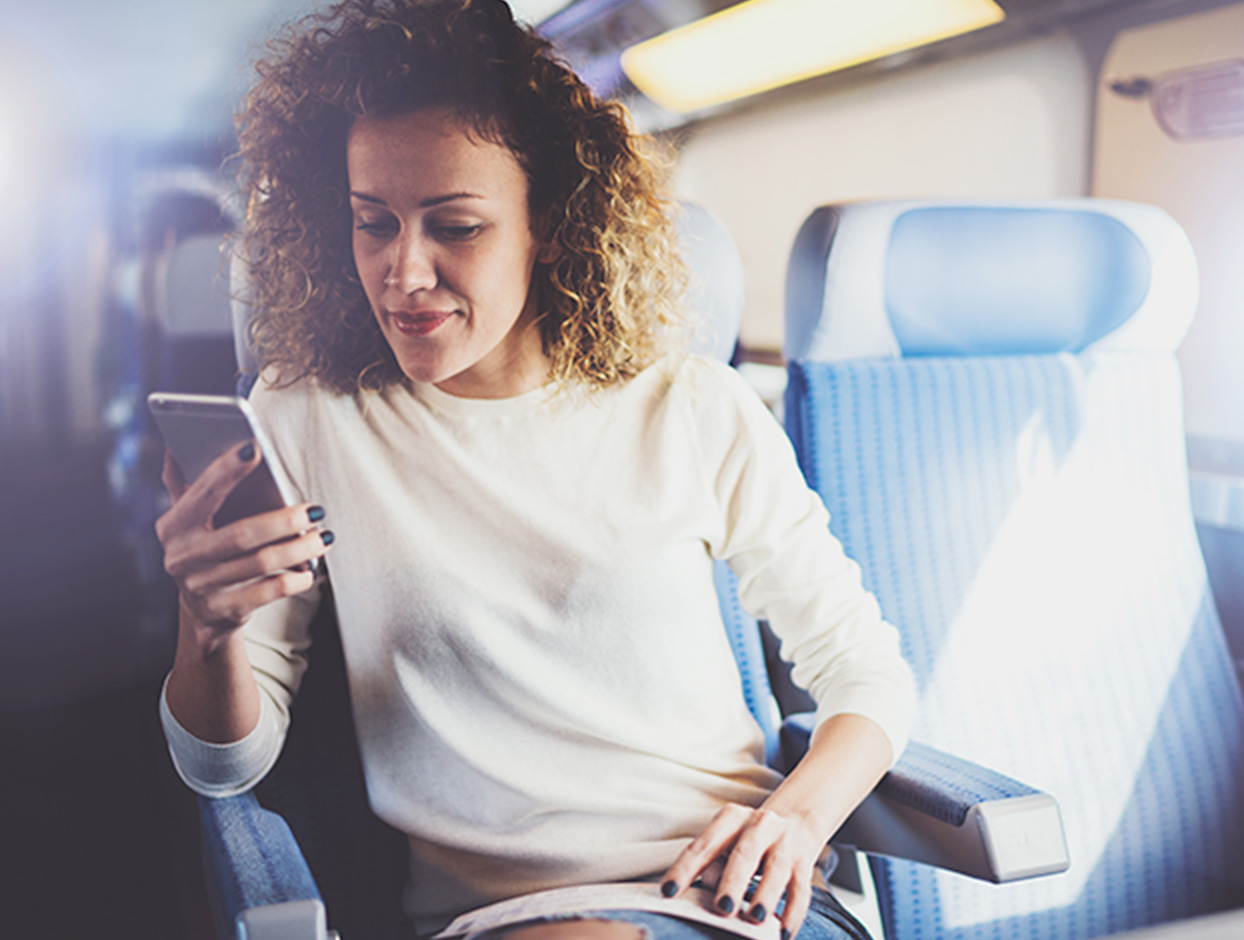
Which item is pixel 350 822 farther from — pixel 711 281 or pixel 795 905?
pixel 711 281

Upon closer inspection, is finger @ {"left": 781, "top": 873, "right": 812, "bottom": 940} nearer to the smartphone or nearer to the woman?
the woman

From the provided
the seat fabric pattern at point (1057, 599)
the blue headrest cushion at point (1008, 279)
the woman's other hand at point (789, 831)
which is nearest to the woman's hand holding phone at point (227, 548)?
the woman's other hand at point (789, 831)

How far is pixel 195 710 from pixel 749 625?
0.60 metres

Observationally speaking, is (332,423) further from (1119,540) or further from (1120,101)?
(1120,101)

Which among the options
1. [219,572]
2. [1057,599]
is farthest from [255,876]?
[1057,599]

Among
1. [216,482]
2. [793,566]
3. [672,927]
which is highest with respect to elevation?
[216,482]

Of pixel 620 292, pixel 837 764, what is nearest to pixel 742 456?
pixel 620 292

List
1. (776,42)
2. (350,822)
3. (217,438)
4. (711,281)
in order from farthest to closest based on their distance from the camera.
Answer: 1. (776,42)
2. (711,281)
3. (350,822)
4. (217,438)

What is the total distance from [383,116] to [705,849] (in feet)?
2.07

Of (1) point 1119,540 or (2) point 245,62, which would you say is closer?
(2) point 245,62

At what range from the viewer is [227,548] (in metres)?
0.67

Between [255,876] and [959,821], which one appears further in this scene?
[959,821]

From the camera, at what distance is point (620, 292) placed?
2.89ft

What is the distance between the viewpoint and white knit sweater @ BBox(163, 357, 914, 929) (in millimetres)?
810
